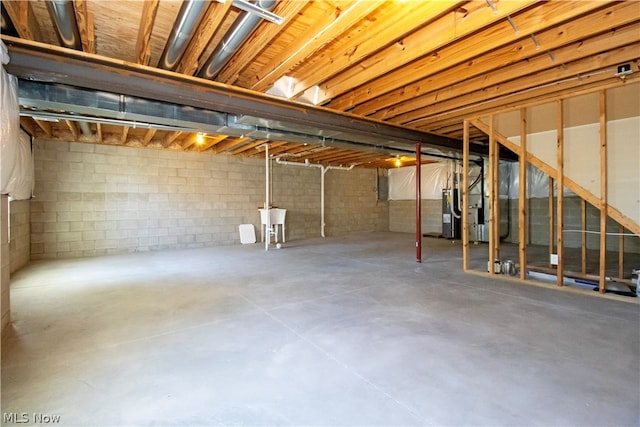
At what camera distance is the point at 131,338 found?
2271mm

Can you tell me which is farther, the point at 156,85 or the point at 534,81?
the point at 534,81

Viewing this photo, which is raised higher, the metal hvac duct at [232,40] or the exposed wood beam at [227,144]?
the exposed wood beam at [227,144]

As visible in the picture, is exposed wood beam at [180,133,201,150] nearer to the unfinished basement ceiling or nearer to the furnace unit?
the unfinished basement ceiling

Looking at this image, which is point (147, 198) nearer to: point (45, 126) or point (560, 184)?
point (45, 126)

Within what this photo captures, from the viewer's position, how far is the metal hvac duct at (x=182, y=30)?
1.99 m

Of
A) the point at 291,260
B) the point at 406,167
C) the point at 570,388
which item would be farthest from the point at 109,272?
the point at 406,167

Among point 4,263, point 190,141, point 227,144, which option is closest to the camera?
point 4,263

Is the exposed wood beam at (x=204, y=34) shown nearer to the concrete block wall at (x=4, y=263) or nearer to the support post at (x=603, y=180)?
the concrete block wall at (x=4, y=263)

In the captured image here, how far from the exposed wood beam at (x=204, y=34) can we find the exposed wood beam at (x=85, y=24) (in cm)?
70

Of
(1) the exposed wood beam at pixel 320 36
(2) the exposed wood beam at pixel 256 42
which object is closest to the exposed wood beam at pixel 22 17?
(2) the exposed wood beam at pixel 256 42

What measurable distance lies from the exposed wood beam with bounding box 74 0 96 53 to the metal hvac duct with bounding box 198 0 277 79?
0.88 metres

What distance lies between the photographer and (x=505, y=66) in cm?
309

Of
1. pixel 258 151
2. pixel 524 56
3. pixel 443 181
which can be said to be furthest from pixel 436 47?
pixel 443 181

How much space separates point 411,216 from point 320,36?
860cm
